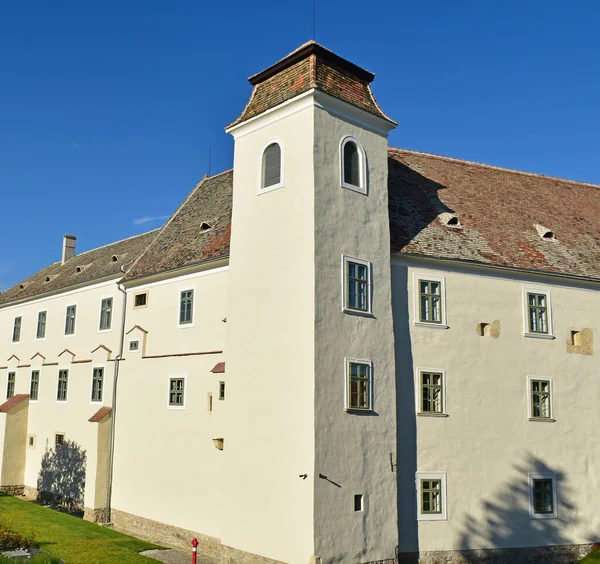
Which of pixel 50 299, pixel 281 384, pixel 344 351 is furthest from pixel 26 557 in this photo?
pixel 50 299

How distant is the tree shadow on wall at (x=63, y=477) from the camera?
27655 mm

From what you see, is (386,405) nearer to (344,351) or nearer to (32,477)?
(344,351)

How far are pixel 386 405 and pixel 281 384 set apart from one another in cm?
313

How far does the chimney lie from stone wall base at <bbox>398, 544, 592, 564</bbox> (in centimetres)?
2820

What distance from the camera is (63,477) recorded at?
94.8 ft

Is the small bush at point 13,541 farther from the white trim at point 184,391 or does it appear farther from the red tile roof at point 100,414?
the red tile roof at point 100,414

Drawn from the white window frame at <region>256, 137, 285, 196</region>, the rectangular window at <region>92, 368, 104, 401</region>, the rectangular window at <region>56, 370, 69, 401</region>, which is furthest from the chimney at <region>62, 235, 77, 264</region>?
the white window frame at <region>256, 137, 285, 196</region>

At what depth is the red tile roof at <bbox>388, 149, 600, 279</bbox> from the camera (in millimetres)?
22781

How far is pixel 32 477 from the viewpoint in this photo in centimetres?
3191

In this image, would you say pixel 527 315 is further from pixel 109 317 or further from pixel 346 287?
pixel 109 317

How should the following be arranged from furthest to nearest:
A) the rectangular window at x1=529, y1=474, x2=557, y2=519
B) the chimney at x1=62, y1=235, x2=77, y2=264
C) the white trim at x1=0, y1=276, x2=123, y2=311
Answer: the chimney at x1=62, y1=235, x2=77, y2=264, the white trim at x1=0, y1=276, x2=123, y2=311, the rectangular window at x1=529, y1=474, x2=557, y2=519

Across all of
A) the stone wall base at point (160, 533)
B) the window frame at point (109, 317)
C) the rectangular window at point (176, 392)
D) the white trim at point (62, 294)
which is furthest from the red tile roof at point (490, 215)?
the window frame at point (109, 317)

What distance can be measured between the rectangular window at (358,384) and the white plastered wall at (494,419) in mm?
1690

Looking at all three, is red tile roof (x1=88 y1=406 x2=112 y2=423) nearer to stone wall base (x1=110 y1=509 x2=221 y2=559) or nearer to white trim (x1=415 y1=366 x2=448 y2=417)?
stone wall base (x1=110 y1=509 x2=221 y2=559)
